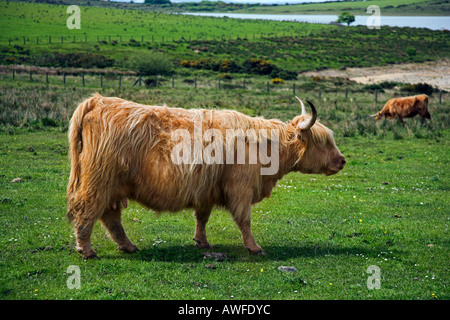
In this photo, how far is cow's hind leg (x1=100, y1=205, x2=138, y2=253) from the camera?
5840mm

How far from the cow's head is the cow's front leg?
1.14 metres

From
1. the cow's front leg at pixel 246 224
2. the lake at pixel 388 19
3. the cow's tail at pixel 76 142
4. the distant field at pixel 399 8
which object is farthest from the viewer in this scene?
the distant field at pixel 399 8

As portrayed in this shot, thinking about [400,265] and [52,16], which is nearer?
[400,265]

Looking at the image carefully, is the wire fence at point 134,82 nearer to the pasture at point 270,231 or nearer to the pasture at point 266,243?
the pasture at point 270,231

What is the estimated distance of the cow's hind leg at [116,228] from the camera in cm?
584

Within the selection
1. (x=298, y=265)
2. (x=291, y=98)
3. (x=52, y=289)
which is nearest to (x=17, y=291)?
(x=52, y=289)

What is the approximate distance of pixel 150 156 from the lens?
539cm

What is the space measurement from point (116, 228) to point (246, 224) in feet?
5.65

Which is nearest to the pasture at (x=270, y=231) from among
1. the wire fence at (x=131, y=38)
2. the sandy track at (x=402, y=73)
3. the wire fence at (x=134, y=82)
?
the wire fence at (x=134, y=82)

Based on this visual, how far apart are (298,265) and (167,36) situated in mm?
74285

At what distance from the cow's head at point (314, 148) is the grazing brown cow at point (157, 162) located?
0.88 feet

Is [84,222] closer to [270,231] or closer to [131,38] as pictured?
[270,231]

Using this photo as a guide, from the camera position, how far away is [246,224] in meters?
5.90

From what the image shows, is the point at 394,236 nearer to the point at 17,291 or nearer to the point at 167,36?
the point at 17,291
